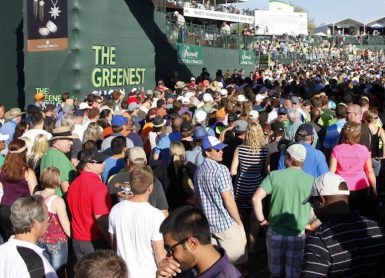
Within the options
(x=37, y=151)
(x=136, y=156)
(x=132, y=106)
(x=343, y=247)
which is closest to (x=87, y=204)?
(x=136, y=156)

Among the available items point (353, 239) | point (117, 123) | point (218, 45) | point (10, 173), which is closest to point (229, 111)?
point (117, 123)

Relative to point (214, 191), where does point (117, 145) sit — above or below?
above

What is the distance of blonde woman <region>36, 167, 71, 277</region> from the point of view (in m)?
5.00

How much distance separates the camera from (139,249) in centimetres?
440

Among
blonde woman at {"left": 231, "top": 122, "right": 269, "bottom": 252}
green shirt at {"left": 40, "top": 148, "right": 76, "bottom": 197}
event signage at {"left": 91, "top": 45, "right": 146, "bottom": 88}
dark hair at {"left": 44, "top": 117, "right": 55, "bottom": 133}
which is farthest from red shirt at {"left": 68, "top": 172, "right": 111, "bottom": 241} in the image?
event signage at {"left": 91, "top": 45, "right": 146, "bottom": 88}

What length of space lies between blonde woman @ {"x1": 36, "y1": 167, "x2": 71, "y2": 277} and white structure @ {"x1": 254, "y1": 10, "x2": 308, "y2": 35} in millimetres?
71619

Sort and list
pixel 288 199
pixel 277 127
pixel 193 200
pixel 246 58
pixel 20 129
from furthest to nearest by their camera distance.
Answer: pixel 246 58, pixel 20 129, pixel 277 127, pixel 193 200, pixel 288 199

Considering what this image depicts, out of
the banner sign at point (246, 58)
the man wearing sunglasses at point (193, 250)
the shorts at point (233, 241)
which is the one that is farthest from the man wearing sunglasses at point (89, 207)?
the banner sign at point (246, 58)

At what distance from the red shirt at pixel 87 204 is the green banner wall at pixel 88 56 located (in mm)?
8855

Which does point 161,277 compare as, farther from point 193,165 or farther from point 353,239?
point 193,165

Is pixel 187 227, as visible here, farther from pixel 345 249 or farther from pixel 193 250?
pixel 345 249

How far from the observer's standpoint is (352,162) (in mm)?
5961

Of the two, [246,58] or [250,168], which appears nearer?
[250,168]

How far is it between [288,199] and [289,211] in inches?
4.7
